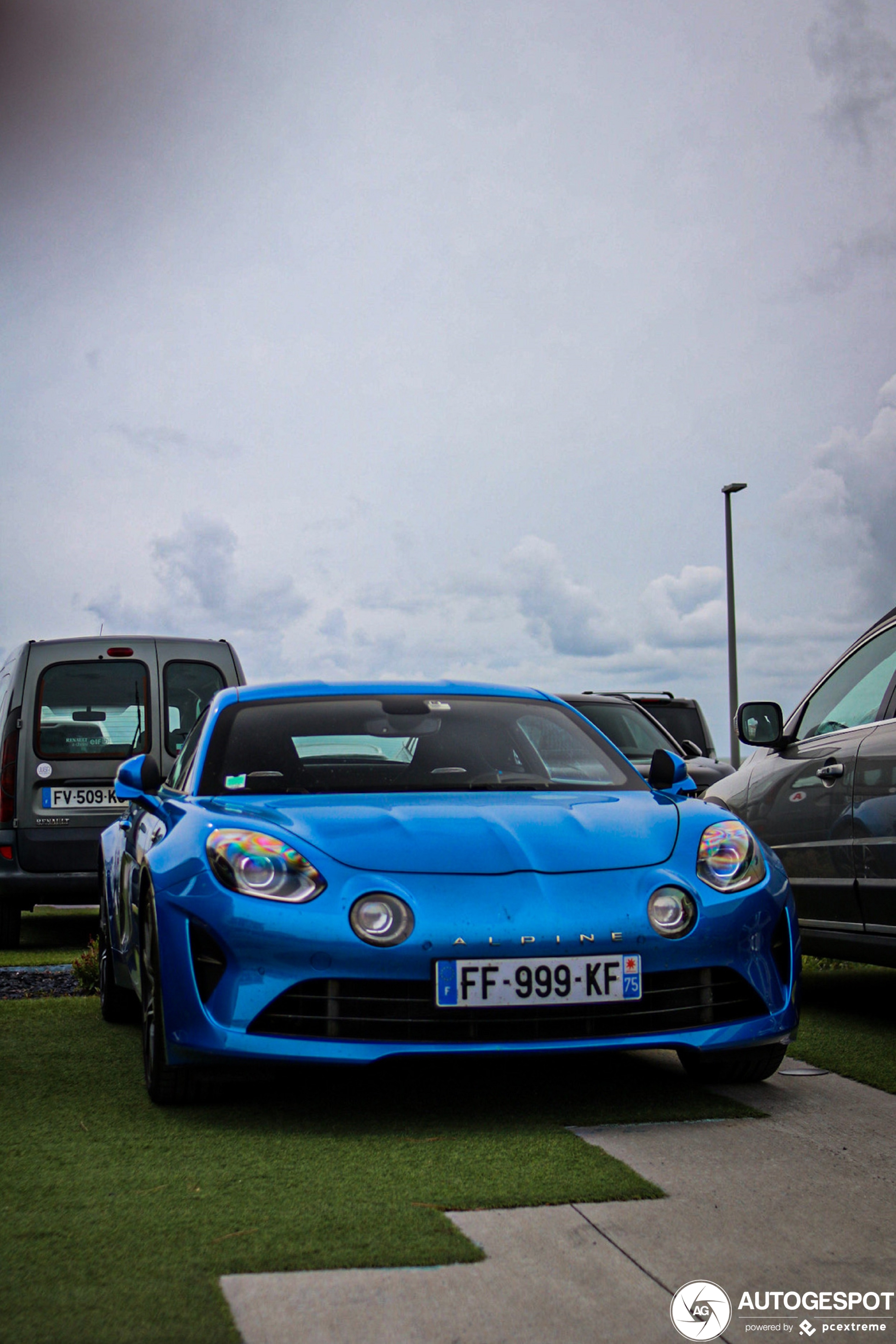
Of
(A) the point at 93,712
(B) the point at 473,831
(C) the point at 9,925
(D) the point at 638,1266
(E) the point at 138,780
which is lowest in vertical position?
(C) the point at 9,925

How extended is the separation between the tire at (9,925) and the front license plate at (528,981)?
278 inches

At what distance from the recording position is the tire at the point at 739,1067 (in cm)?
469

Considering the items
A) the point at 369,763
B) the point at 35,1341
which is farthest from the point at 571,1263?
the point at 369,763

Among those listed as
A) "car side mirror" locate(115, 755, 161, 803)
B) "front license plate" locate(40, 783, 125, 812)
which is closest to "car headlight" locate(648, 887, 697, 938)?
"car side mirror" locate(115, 755, 161, 803)

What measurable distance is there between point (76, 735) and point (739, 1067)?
7.03 meters

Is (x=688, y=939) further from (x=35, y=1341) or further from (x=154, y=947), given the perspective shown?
(x=35, y=1341)

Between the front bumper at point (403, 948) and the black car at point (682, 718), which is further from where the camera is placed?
the black car at point (682, 718)

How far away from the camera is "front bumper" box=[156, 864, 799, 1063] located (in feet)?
13.7

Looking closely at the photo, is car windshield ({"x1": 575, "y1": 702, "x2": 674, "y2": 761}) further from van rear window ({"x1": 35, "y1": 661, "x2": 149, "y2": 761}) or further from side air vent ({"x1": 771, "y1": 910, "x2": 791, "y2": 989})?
side air vent ({"x1": 771, "y1": 910, "x2": 791, "y2": 989})

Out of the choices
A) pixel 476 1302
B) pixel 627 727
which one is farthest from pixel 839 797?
pixel 627 727

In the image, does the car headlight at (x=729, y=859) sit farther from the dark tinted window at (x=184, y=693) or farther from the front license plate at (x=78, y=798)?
the dark tinted window at (x=184, y=693)

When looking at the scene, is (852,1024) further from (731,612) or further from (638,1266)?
(731,612)

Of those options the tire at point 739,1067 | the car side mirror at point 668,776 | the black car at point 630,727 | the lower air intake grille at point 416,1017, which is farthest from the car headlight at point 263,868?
the black car at point 630,727

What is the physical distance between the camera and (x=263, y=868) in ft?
14.3
